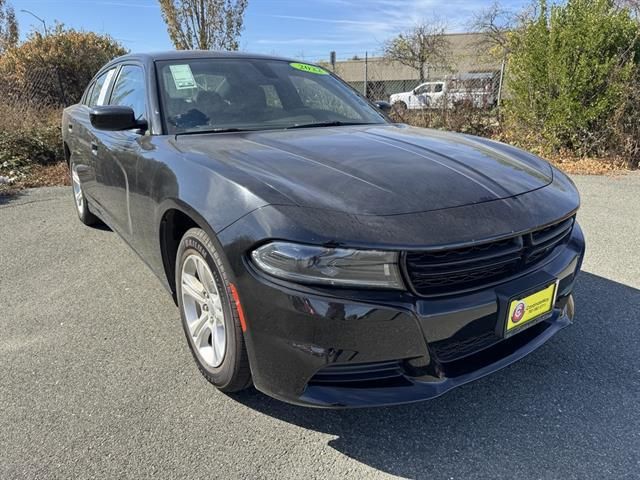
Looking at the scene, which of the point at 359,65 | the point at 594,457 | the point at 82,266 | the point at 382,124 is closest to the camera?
the point at 594,457

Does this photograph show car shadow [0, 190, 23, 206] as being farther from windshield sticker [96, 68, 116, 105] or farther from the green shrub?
windshield sticker [96, 68, 116, 105]

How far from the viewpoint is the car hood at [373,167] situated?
184 centimetres

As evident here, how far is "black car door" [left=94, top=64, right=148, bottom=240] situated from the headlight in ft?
4.72

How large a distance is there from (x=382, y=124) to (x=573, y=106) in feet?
18.1

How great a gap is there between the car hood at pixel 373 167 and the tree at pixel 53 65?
1064 centimetres

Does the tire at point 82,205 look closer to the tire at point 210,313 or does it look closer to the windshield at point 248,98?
the windshield at point 248,98

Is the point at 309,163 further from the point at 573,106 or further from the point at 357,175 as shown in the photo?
the point at 573,106

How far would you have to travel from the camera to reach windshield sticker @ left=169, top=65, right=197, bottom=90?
2.89 meters

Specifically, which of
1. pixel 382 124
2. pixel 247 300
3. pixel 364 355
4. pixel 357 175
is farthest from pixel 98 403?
pixel 382 124

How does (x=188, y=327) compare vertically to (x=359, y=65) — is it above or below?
below

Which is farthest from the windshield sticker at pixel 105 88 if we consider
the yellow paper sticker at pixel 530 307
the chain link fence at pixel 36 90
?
the chain link fence at pixel 36 90

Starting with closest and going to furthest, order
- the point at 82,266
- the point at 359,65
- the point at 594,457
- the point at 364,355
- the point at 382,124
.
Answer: the point at 364,355
the point at 594,457
the point at 382,124
the point at 82,266
the point at 359,65

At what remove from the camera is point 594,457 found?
1.89 metres

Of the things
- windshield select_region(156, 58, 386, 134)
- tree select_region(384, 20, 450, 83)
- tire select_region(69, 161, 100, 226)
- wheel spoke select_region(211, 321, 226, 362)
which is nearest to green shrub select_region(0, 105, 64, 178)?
tire select_region(69, 161, 100, 226)
